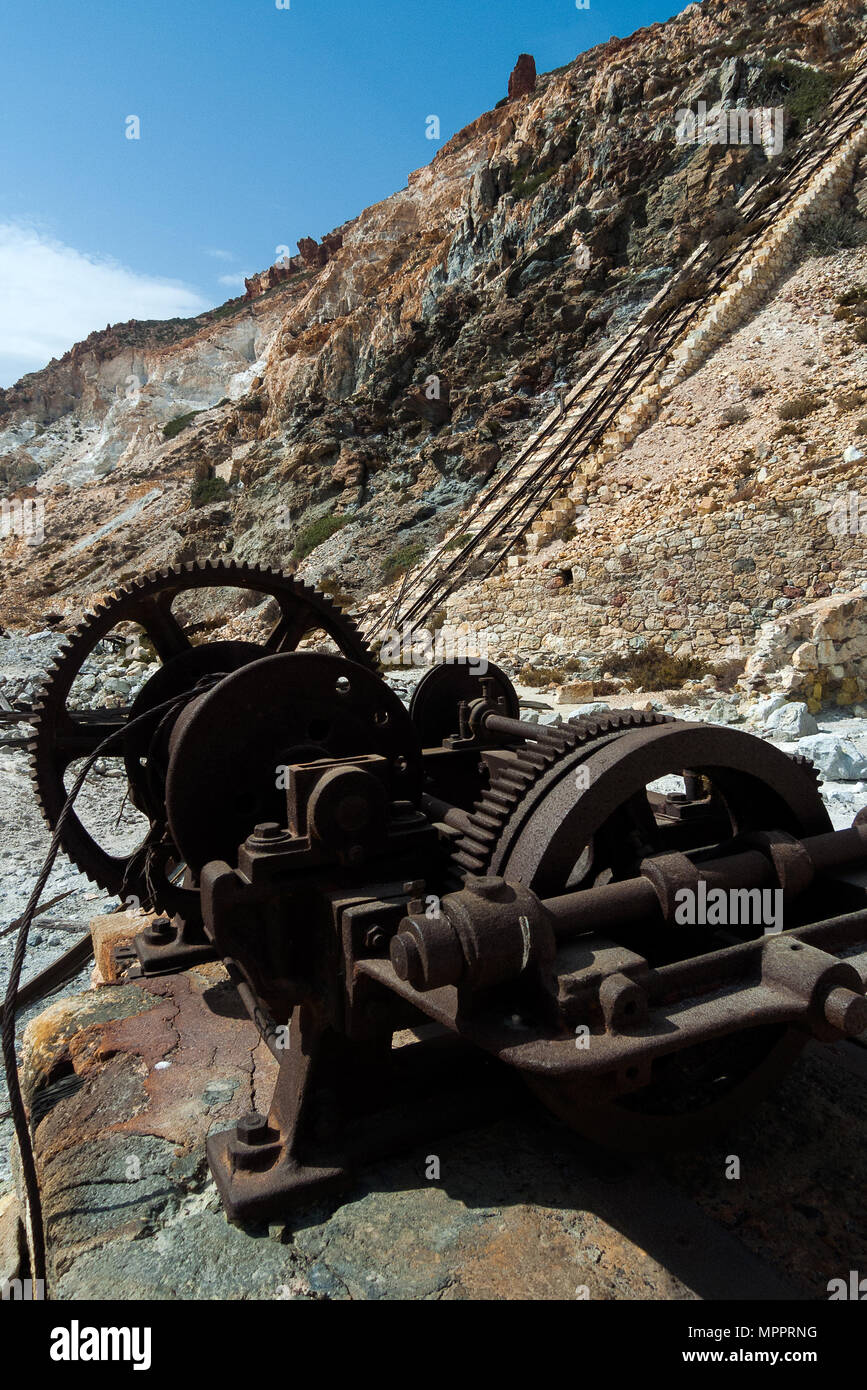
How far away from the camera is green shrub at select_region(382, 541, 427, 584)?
70.5ft

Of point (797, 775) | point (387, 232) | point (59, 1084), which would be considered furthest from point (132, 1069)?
point (387, 232)

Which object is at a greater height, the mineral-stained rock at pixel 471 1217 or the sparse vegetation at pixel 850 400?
the sparse vegetation at pixel 850 400

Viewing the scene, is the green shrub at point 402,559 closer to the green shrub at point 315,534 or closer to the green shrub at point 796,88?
the green shrub at point 315,534

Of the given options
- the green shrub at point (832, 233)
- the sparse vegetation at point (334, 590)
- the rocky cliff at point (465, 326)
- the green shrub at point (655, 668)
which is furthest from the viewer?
the rocky cliff at point (465, 326)

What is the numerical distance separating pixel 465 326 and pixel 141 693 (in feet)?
94.0

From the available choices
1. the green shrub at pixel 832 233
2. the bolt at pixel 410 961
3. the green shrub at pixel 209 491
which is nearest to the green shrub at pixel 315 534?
the green shrub at pixel 209 491

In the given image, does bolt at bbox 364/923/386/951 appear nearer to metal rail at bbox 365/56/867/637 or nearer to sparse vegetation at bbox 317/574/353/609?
metal rail at bbox 365/56/867/637

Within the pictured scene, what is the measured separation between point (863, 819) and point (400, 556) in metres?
20.4

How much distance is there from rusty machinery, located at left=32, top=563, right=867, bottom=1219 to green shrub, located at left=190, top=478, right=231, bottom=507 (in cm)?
3280

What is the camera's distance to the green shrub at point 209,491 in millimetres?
33775

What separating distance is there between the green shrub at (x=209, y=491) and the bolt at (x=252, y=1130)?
110 ft

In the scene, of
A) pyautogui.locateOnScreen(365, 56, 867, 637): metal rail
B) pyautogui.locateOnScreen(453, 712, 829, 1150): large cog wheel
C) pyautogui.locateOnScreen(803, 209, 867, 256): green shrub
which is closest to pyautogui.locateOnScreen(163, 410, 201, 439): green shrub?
pyautogui.locateOnScreen(365, 56, 867, 637): metal rail
